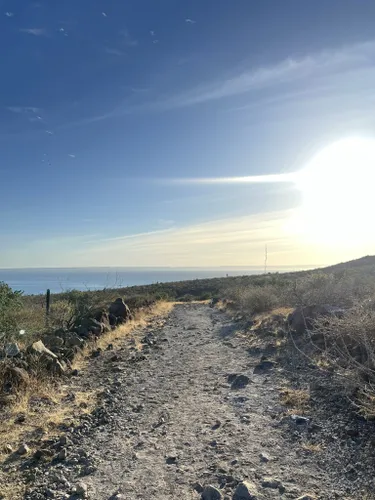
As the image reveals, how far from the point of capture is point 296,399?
272 inches

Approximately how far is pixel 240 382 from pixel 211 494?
430 centimetres

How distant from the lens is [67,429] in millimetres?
6086

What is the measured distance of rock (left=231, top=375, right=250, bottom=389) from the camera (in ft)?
26.8

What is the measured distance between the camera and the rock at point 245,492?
159 inches

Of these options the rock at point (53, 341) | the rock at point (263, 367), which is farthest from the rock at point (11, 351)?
the rock at point (263, 367)

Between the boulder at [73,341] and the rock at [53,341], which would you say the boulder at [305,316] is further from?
the rock at [53,341]

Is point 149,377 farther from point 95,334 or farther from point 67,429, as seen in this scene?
point 95,334

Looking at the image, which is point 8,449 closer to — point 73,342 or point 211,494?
point 211,494

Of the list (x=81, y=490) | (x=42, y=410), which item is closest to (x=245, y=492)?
(x=81, y=490)

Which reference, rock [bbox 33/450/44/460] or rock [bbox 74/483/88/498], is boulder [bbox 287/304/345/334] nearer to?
rock [bbox 33/450/44/460]

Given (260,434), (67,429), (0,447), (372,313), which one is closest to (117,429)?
(67,429)

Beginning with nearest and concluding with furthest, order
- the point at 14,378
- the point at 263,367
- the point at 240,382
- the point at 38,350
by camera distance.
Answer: the point at 14,378 < the point at 240,382 < the point at 38,350 < the point at 263,367

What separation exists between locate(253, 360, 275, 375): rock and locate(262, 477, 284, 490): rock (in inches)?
192

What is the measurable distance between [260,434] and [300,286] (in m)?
13.9
